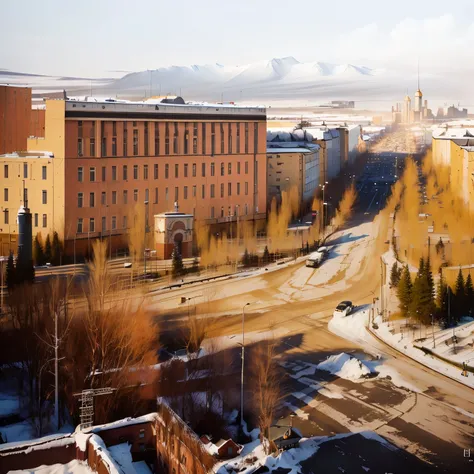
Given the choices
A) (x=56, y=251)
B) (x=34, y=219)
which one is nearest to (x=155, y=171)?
(x=34, y=219)

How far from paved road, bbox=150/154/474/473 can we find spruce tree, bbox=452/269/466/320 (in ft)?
5.85

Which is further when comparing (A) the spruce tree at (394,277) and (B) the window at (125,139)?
(B) the window at (125,139)

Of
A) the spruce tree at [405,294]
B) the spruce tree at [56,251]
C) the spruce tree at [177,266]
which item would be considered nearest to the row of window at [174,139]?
the spruce tree at [56,251]

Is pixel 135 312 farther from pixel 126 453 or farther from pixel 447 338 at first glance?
pixel 447 338

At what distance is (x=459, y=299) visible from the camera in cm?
1423

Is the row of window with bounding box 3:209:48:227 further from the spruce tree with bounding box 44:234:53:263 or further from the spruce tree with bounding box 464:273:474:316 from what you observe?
the spruce tree with bounding box 464:273:474:316

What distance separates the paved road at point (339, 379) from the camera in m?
9.16

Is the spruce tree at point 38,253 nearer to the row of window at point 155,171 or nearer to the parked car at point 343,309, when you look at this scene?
the row of window at point 155,171

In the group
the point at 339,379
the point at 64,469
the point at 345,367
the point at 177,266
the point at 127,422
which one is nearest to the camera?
the point at 64,469

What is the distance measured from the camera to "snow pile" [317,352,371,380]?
1151 cm

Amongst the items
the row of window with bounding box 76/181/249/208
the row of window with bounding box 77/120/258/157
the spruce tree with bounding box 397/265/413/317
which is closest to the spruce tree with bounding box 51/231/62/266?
the row of window with bounding box 76/181/249/208

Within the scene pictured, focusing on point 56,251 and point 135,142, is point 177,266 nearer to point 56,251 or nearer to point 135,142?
point 56,251

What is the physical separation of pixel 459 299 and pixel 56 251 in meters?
8.70

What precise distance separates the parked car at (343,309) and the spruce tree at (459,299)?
5.91 feet
